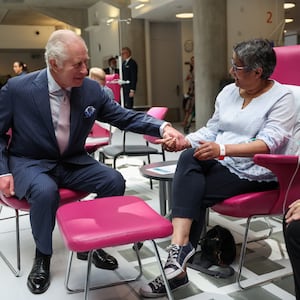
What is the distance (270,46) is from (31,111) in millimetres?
1245

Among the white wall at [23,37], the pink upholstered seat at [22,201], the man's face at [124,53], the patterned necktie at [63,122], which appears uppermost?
the white wall at [23,37]

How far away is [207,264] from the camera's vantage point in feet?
7.34

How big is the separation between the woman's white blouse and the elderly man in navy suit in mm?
290

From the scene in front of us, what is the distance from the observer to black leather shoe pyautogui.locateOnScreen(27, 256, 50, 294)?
203 centimetres

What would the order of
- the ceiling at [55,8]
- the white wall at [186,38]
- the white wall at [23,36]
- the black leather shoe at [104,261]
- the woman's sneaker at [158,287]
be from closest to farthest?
the woman's sneaker at [158,287], the black leather shoe at [104,261], the ceiling at [55,8], the white wall at [186,38], the white wall at [23,36]

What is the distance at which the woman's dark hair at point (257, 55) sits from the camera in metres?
2.04

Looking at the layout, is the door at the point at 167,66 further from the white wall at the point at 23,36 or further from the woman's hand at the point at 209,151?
the woman's hand at the point at 209,151

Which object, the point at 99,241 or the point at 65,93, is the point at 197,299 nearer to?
the point at 99,241

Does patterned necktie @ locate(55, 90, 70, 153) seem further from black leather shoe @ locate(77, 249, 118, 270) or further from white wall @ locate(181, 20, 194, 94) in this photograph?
white wall @ locate(181, 20, 194, 94)

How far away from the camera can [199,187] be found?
1996mm

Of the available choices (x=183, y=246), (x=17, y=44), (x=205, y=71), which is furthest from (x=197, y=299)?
(x=17, y=44)

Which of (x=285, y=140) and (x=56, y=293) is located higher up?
(x=285, y=140)

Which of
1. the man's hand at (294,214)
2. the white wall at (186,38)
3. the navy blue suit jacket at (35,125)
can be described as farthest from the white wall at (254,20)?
the man's hand at (294,214)

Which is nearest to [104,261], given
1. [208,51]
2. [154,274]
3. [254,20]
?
[154,274]
